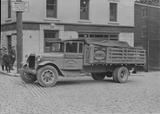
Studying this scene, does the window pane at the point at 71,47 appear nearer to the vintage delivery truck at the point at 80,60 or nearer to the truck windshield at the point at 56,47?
the vintage delivery truck at the point at 80,60

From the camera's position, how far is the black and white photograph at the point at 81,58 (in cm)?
1072

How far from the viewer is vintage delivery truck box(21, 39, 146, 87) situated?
48.5 feet

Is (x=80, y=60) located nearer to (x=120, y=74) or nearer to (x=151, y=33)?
(x=120, y=74)

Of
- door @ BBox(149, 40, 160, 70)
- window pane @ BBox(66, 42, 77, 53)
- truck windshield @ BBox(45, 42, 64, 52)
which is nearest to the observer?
window pane @ BBox(66, 42, 77, 53)

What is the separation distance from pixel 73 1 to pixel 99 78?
1186 centimetres

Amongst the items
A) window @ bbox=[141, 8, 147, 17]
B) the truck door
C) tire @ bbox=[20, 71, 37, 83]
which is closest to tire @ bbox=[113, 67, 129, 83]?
the truck door

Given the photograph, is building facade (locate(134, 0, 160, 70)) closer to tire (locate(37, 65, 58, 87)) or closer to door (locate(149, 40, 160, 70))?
door (locate(149, 40, 160, 70))

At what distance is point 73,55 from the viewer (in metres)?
15.4

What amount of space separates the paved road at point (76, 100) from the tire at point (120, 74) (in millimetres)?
2329

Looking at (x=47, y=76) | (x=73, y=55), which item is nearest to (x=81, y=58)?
(x=73, y=55)

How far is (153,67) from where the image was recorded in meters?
27.6

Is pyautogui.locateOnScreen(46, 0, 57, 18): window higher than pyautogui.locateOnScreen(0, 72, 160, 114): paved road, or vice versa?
pyautogui.locateOnScreen(46, 0, 57, 18): window

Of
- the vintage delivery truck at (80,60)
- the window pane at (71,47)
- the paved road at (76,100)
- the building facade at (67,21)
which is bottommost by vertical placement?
the paved road at (76,100)

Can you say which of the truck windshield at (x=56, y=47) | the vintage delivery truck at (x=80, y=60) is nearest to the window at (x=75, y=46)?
the vintage delivery truck at (x=80, y=60)
